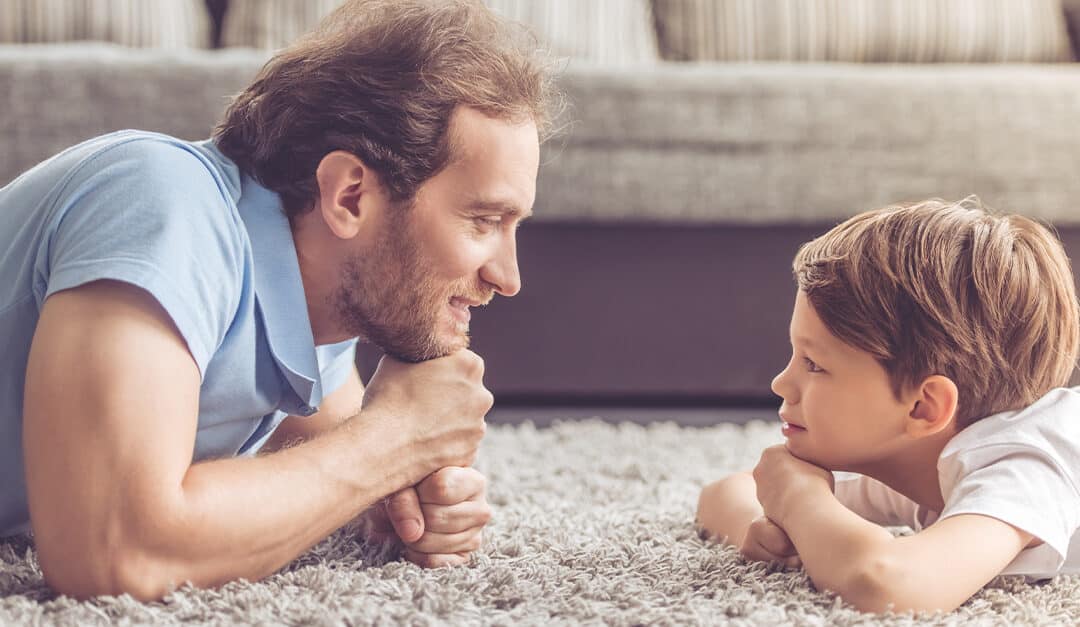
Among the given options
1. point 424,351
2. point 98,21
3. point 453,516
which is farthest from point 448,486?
point 98,21

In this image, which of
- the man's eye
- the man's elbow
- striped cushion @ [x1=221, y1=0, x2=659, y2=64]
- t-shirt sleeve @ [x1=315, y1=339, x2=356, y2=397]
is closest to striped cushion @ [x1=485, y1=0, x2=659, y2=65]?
striped cushion @ [x1=221, y1=0, x2=659, y2=64]

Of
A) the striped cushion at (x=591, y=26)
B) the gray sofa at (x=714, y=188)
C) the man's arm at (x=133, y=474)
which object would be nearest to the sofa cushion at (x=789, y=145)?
the gray sofa at (x=714, y=188)

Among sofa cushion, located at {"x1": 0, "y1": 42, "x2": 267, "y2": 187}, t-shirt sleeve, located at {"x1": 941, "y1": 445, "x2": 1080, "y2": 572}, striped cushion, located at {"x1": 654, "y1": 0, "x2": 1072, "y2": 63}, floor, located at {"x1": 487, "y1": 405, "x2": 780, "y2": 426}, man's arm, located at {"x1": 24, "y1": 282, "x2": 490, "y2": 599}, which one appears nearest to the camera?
man's arm, located at {"x1": 24, "y1": 282, "x2": 490, "y2": 599}

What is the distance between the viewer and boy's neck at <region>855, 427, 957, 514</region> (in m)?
1.04

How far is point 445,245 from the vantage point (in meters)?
1.05

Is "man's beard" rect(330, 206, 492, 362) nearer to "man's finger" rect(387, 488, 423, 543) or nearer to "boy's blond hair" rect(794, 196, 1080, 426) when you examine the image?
"man's finger" rect(387, 488, 423, 543)

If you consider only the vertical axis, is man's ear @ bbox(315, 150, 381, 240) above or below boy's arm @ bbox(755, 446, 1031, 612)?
above

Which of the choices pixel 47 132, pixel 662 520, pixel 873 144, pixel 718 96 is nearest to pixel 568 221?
pixel 718 96

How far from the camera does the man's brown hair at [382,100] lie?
104cm

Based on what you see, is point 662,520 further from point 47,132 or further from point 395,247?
point 47,132

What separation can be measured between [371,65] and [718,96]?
2.83 feet

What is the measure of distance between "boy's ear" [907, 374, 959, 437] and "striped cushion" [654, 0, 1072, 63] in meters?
1.39

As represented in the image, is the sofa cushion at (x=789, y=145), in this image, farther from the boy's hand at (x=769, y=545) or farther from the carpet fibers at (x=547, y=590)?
the boy's hand at (x=769, y=545)

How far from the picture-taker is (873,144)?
180 cm
